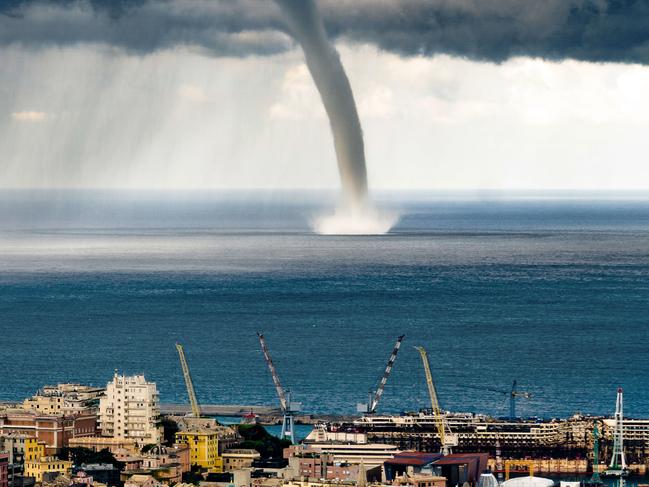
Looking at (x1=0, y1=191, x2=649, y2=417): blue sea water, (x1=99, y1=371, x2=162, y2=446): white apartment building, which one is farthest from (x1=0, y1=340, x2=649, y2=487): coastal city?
(x1=0, y1=191, x2=649, y2=417): blue sea water

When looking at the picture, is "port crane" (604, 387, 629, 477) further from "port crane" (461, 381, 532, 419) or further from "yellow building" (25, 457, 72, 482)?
"yellow building" (25, 457, 72, 482)

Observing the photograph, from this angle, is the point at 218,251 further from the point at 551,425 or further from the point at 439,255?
the point at 551,425

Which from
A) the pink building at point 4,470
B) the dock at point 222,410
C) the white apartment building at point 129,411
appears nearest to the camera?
the pink building at point 4,470

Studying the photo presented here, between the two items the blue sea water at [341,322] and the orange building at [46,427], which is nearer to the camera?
the orange building at [46,427]

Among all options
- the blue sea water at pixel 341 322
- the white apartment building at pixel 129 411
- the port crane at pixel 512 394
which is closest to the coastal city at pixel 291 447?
the white apartment building at pixel 129 411

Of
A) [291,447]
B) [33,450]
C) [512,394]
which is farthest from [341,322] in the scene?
[33,450]

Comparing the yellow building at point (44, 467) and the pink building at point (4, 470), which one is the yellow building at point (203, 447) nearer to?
the yellow building at point (44, 467)
